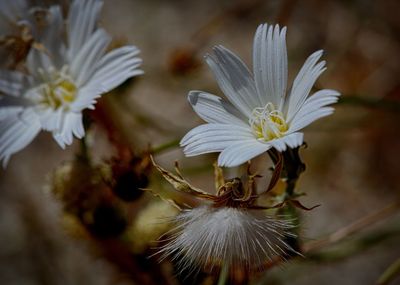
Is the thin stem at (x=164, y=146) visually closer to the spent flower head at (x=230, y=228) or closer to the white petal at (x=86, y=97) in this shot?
the white petal at (x=86, y=97)

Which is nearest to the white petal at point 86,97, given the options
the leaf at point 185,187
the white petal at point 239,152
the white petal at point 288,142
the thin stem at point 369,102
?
the leaf at point 185,187

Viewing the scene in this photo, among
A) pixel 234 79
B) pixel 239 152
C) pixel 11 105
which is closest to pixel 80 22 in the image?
pixel 11 105

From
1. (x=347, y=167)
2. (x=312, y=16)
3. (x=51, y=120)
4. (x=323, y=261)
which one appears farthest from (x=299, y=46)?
(x=51, y=120)

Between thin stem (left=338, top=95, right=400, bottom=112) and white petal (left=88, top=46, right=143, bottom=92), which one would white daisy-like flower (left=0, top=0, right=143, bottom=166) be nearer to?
white petal (left=88, top=46, right=143, bottom=92)

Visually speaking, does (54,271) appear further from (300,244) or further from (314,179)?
(300,244)

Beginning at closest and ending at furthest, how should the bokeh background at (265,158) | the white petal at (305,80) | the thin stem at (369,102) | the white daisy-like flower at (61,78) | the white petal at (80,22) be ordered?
the white petal at (305,80) → the white daisy-like flower at (61,78) → the white petal at (80,22) → the thin stem at (369,102) → the bokeh background at (265,158)

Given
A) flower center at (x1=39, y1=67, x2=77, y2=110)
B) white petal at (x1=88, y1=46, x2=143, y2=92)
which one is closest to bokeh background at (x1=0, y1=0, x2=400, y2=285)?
flower center at (x1=39, y1=67, x2=77, y2=110)

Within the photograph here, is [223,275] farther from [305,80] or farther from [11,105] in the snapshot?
[11,105]
